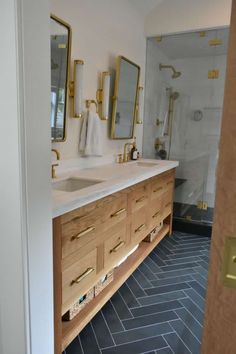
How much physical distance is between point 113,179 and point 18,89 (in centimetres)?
109

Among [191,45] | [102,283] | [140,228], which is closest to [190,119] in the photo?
[191,45]

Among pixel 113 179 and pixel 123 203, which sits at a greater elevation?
pixel 113 179

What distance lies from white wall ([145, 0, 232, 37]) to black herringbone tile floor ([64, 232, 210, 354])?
2.62 metres

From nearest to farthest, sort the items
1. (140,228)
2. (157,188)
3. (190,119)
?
(140,228), (157,188), (190,119)

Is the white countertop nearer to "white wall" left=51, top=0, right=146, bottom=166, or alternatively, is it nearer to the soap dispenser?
"white wall" left=51, top=0, right=146, bottom=166

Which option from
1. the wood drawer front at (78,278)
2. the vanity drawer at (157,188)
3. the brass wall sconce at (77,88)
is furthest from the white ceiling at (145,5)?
the wood drawer front at (78,278)

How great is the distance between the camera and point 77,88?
2.05m

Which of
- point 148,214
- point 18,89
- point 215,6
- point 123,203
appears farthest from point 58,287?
point 215,6

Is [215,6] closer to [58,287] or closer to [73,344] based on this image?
[58,287]

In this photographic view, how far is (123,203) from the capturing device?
1953 millimetres

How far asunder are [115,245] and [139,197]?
1.68 ft

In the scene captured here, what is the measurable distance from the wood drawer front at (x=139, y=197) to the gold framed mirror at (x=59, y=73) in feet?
2.33

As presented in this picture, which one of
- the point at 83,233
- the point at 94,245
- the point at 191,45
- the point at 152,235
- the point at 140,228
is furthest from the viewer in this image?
the point at 191,45

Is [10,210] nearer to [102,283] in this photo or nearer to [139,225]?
[102,283]
